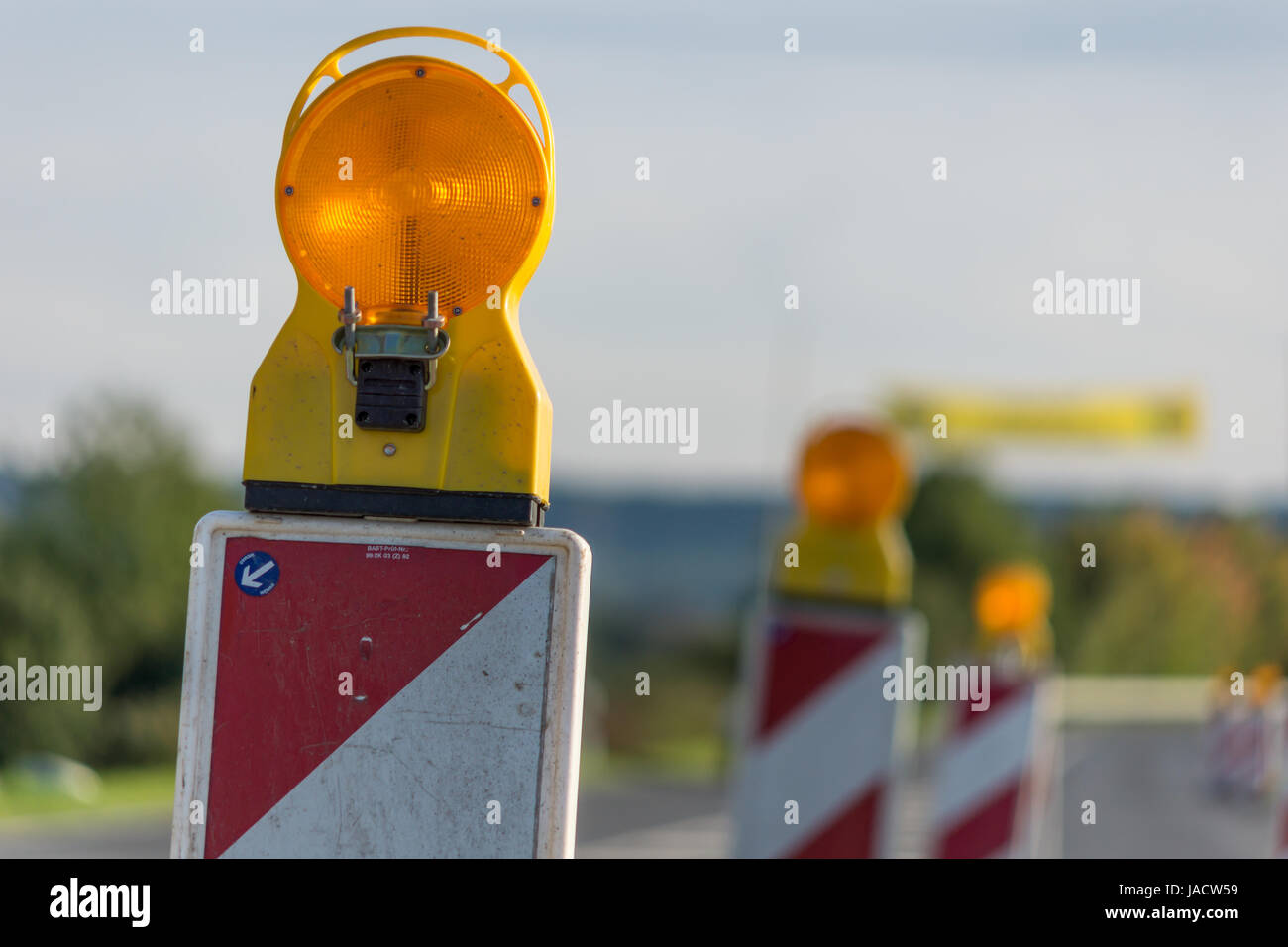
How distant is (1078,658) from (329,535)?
48.8 m

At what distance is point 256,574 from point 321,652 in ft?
0.44

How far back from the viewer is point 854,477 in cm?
379

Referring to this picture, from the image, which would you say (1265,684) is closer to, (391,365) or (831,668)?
(831,668)

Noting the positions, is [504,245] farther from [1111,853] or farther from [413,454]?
[1111,853]

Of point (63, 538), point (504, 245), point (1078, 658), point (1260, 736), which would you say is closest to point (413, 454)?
point (504, 245)

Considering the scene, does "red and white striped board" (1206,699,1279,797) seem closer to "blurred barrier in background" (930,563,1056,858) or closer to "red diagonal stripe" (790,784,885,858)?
"blurred barrier in background" (930,563,1056,858)

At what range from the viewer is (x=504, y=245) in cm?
239

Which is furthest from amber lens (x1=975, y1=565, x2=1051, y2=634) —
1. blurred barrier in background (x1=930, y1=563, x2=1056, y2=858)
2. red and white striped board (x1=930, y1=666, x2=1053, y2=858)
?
red and white striped board (x1=930, y1=666, x2=1053, y2=858)

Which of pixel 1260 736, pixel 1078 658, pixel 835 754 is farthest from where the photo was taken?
pixel 1078 658

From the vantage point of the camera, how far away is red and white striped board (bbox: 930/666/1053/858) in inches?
211

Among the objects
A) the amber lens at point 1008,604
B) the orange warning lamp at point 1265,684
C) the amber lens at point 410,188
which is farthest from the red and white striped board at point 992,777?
the orange warning lamp at point 1265,684

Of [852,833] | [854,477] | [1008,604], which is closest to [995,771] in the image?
[1008,604]

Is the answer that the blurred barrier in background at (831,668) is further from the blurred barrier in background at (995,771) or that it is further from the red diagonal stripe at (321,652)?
the blurred barrier in background at (995,771)

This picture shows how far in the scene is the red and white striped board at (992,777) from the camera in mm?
5355
